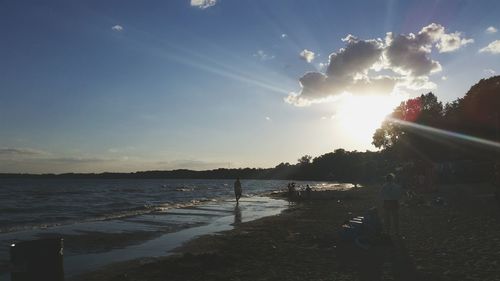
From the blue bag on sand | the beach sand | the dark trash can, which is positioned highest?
the dark trash can

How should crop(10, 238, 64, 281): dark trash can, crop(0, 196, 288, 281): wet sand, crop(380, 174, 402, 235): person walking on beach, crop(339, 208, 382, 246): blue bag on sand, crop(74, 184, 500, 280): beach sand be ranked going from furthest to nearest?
1. crop(380, 174, 402, 235): person walking on beach
2. crop(0, 196, 288, 281): wet sand
3. crop(339, 208, 382, 246): blue bag on sand
4. crop(74, 184, 500, 280): beach sand
5. crop(10, 238, 64, 281): dark trash can

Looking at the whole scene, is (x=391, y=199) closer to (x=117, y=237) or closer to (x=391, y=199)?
(x=391, y=199)

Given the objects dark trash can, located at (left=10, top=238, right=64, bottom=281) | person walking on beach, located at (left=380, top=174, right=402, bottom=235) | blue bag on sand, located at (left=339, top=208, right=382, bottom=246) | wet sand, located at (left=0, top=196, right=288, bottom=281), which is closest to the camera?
dark trash can, located at (left=10, top=238, right=64, bottom=281)

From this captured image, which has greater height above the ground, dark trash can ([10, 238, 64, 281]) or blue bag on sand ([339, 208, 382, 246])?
dark trash can ([10, 238, 64, 281])

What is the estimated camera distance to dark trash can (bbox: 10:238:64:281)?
4992 millimetres

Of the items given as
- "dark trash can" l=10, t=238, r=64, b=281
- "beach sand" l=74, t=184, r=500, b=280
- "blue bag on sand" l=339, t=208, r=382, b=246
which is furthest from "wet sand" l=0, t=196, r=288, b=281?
"dark trash can" l=10, t=238, r=64, b=281

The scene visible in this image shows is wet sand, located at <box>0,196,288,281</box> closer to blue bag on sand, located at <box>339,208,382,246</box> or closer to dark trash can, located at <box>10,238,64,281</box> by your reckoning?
blue bag on sand, located at <box>339,208,382,246</box>

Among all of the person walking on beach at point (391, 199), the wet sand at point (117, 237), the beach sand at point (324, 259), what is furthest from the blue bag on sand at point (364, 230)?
the wet sand at point (117, 237)

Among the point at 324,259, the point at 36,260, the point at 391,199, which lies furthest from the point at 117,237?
the point at 36,260

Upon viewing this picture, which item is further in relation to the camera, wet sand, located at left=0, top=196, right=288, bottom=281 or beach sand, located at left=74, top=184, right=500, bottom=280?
wet sand, located at left=0, top=196, right=288, bottom=281

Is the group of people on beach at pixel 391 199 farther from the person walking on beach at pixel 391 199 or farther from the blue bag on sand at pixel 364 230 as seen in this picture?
the blue bag on sand at pixel 364 230

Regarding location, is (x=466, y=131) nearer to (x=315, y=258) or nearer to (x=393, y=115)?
(x=393, y=115)

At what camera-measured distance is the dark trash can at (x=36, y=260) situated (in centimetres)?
499

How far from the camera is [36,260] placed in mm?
5066
